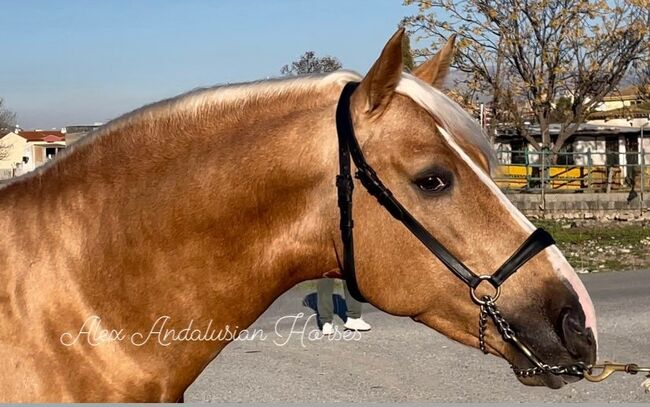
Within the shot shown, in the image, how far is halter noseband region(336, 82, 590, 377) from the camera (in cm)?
235

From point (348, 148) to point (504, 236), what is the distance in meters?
0.54

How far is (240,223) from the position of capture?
8.13 feet

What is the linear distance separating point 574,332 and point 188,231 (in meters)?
1.21

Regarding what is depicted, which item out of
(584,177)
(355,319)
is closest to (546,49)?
(584,177)

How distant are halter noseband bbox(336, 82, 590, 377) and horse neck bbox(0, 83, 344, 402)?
0.18 ft

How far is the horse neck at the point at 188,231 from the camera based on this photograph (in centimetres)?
244

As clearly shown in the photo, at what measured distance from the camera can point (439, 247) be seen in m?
2.38

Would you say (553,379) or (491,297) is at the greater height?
(491,297)

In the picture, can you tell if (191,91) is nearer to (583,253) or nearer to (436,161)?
(436,161)

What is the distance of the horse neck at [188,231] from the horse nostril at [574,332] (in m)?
0.74

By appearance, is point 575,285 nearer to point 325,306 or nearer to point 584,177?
point 325,306

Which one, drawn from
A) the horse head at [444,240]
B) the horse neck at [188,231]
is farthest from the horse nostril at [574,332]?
the horse neck at [188,231]

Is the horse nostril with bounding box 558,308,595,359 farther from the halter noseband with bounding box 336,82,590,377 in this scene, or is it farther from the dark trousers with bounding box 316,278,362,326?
the dark trousers with bounding box 316,278,362,326

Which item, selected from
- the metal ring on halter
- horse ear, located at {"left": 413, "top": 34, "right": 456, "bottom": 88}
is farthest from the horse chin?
horse ear, located at {"left": 413, "top": 34, "right": 456, "bottom": 88}
